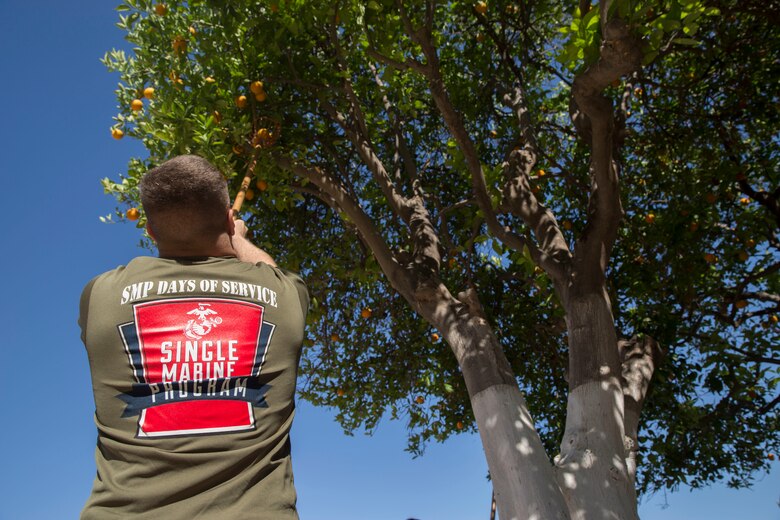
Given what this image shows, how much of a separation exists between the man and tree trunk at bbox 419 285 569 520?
2.80m

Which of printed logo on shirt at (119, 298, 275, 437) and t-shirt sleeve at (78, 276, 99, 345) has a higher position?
t-shirt sleeve at (78, 276, 99, 345)

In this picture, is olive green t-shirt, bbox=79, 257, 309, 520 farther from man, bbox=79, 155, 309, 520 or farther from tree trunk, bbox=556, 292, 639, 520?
tree trunk, bbox=556, 292, 639, 520

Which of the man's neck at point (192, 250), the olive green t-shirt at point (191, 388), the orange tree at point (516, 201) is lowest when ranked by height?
the olive green t-shirt at point (191, 388)

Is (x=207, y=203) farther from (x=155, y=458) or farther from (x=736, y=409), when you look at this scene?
(x=736, y=409)

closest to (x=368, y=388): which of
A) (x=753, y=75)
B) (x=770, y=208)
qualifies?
(x=770, y=208)

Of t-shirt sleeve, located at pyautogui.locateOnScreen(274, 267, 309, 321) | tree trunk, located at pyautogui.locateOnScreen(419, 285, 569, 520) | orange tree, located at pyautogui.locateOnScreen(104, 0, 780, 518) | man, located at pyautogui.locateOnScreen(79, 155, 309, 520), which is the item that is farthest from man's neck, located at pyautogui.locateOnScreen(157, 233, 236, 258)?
tree trunk, located at pyautogui.locateOnScreen(419, 285, 569, 520)

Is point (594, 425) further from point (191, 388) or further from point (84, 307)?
point (84, 307)

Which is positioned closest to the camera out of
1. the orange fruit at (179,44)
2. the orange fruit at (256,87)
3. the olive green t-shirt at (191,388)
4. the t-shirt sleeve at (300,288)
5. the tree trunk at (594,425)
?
the olive green t-shirt at (191,388)

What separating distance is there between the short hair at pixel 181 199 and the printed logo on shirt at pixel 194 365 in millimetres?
277

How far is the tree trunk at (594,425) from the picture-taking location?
4.10 meters

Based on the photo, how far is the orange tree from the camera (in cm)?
445

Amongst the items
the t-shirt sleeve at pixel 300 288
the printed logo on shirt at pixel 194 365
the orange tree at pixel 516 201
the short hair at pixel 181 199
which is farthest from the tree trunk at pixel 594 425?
the short hair at pixel 181 199

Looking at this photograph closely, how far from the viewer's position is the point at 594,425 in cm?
443

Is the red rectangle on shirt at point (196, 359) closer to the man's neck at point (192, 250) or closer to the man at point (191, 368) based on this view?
the man at point (191, 368)
